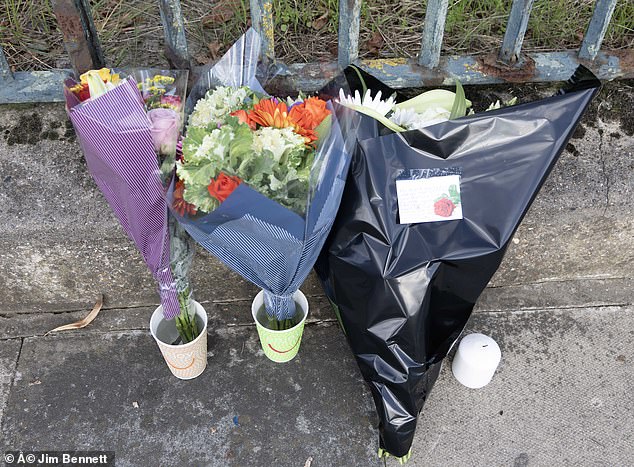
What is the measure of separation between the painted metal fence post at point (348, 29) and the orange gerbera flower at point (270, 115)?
0.51 meters

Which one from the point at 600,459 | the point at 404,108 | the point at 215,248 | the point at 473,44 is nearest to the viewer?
the point at 215,248

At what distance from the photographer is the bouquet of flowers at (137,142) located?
4.23ft

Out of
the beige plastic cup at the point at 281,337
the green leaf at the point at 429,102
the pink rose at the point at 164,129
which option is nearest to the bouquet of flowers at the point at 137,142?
the pink rose at the point at 164,129

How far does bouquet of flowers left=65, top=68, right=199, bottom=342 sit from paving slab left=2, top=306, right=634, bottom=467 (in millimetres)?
505

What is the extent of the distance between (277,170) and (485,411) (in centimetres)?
109

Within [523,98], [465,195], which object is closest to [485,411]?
[465,195]

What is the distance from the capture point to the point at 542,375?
1.95m

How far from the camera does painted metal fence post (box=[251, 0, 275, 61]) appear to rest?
68.7 inches

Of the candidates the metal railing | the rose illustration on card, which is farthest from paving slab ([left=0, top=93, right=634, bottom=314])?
the rose illustration on card

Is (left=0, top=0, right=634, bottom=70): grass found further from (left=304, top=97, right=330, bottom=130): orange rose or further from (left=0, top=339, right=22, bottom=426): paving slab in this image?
(left=0, top=339, right=22, bottom=426): paving slab

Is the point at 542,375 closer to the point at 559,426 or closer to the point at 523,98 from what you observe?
the point at 559,426

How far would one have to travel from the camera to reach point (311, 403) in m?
1.89

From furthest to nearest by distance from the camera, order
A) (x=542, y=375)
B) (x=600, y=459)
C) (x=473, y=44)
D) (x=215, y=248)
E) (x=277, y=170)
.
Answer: (x=473, y=44) → (x=542, y=375) → (x=600, y=459) → (x=215, y=248) → (x=277, y=170)

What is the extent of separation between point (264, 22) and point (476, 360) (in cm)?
122
